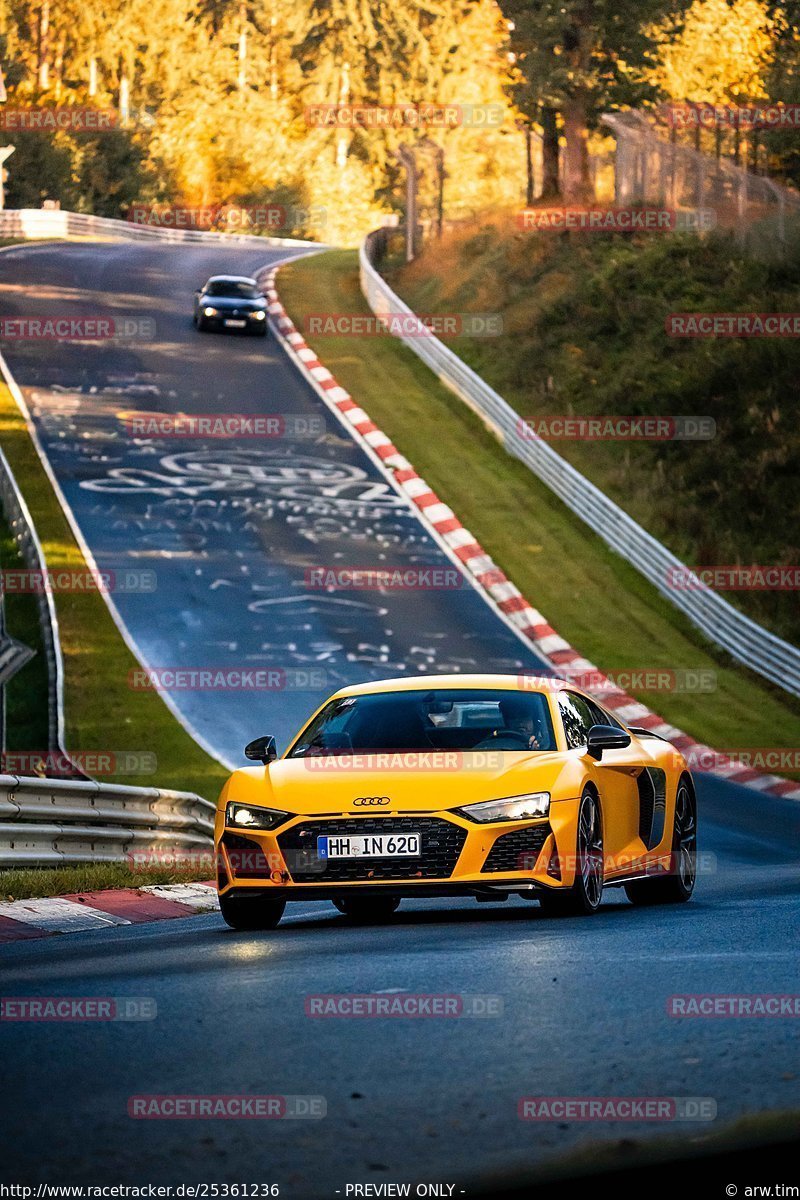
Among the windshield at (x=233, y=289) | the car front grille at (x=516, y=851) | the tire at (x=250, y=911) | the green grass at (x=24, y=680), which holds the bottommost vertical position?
the green grass at (x=24, y=680)

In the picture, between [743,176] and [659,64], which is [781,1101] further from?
[659,64]

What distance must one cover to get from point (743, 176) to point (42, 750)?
2375cm

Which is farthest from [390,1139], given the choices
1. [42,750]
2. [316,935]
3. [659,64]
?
A: [659,64]

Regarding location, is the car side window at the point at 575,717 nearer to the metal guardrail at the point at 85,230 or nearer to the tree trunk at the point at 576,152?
the tree trunk at the point at 576,152

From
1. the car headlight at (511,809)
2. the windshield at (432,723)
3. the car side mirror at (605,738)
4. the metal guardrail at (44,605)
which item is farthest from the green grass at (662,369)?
the car headlight at (511,809)

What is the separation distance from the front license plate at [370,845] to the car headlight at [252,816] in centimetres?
28

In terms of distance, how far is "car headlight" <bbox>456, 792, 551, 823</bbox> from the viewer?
32.8 ft

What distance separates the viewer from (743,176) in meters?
41.2

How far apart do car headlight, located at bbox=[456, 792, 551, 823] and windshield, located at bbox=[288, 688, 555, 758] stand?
677 millimetres

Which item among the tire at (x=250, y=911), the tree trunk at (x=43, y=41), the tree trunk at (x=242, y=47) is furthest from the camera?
the tree trunk at (x=242, y=47)

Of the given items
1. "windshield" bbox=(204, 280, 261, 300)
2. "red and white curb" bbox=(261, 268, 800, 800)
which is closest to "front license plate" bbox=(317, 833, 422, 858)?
"red and white curb" bbox=(261, 268, 800, 800)

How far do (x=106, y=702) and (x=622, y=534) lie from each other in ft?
36.6

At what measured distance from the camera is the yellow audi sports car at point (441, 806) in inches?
393

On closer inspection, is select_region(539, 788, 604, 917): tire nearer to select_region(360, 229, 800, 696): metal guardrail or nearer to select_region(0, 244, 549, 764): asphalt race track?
select_region(0, 244, 549, 764): asphalt race track
